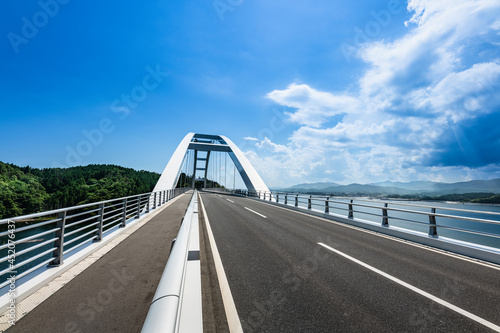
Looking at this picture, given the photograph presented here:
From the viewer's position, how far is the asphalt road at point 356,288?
9.68ft

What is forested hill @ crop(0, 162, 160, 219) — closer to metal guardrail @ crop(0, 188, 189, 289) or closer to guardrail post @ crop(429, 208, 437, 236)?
metal guardrail @ crop(0, 188, 189, 289)

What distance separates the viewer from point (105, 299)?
332cm

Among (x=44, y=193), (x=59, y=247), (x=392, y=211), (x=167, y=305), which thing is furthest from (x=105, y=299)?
(x=44, y=193)

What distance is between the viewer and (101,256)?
17.1 feet

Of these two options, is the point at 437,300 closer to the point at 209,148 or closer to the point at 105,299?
the point at 105,299

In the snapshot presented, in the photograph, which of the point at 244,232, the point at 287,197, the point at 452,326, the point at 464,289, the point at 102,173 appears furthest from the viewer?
the point at 102,173

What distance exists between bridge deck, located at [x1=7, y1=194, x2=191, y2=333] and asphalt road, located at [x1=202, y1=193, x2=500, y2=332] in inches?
53.0

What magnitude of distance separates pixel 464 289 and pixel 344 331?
2864mm

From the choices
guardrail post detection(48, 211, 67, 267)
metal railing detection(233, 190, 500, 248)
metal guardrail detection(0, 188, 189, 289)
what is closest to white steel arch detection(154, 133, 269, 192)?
metal railing detection(233, 190, 500, 248)

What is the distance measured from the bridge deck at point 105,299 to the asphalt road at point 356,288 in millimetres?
1345

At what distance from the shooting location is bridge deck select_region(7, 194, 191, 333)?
272 cm

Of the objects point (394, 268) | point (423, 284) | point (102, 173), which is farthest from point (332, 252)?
point (102, 173)

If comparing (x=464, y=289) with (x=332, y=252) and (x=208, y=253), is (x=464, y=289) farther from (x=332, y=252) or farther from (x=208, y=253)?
(x=208, y=253)

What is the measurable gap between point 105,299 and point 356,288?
3.85m
